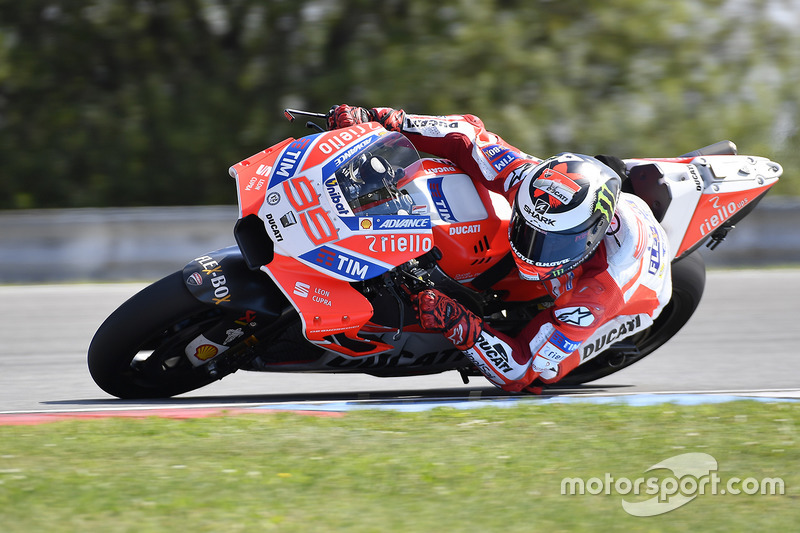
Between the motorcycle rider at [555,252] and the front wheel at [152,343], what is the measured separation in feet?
3.58


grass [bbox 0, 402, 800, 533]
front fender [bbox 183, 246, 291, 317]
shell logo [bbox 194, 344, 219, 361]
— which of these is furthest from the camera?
shell logo [bbox 194, 344, 219, 361]

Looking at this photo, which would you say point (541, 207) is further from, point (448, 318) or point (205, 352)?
point (205, 352)

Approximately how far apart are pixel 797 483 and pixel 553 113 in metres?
7.96

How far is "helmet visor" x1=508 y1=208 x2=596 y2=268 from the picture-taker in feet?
14.7

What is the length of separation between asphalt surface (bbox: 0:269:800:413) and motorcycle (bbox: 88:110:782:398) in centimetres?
38

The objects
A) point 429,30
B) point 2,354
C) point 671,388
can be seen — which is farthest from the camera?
point 429,30

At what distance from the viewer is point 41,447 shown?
3.99m

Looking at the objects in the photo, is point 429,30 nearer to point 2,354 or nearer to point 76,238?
point 76,238

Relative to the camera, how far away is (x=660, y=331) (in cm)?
556

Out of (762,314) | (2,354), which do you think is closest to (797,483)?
(762,314)

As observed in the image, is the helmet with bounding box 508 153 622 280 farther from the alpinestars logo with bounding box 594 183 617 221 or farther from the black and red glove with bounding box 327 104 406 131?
the black and red glove with bounding box 327 104 406 131

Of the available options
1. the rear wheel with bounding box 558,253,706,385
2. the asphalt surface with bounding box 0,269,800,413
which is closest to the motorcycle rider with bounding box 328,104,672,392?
the rear wheel with bounding box 558,253,706,385

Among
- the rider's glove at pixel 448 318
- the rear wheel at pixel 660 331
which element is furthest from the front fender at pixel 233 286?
the rear wheel at pixel 660 331

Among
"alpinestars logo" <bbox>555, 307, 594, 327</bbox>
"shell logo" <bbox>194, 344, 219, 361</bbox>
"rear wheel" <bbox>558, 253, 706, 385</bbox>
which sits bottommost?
"rear wheel" <bbox>558, 253, 706, 385</bbox>
